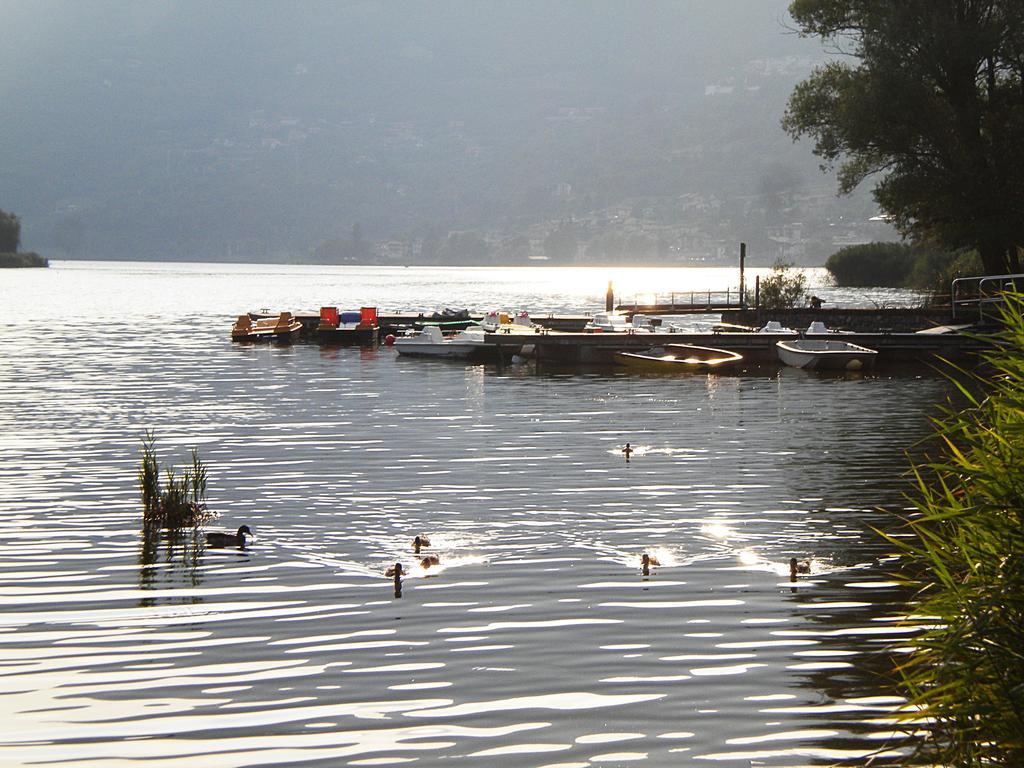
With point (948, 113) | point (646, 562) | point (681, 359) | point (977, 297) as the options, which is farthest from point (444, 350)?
point (646, 562)

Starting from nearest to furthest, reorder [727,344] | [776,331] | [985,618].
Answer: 1. [985,618]
2. [727,344]
3. [776,331]

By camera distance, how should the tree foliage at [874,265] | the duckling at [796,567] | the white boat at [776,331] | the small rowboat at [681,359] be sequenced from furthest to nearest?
the tree foliage at [874,265] → the white boat at [776,331] → the small rowboat at [681,359] → the duckling at [796,567]

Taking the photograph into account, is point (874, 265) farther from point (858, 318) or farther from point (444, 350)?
point (444, 350)

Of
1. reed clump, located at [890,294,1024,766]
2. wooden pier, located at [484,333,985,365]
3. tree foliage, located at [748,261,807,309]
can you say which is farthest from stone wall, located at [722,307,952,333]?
reed clump, located at [890,294,1024,766]

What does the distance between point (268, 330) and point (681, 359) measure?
29.2 metres

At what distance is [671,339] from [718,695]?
160 feet

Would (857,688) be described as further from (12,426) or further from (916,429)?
(12,426)

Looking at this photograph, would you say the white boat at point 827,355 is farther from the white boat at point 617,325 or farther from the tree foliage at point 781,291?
the tree foliage at point 781,291

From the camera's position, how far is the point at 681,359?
57625 millimetres

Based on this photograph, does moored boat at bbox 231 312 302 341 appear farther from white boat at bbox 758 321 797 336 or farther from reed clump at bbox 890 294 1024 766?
reed clump at bbox 890 294 1024 766

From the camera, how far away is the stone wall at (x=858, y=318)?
6656 centimetres

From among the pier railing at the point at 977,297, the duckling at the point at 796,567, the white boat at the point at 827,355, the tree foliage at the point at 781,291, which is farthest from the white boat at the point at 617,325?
the duckling at the point at 796,567

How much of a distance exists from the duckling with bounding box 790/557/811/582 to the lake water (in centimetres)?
23

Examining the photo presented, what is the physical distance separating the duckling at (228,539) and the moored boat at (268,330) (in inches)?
2251
